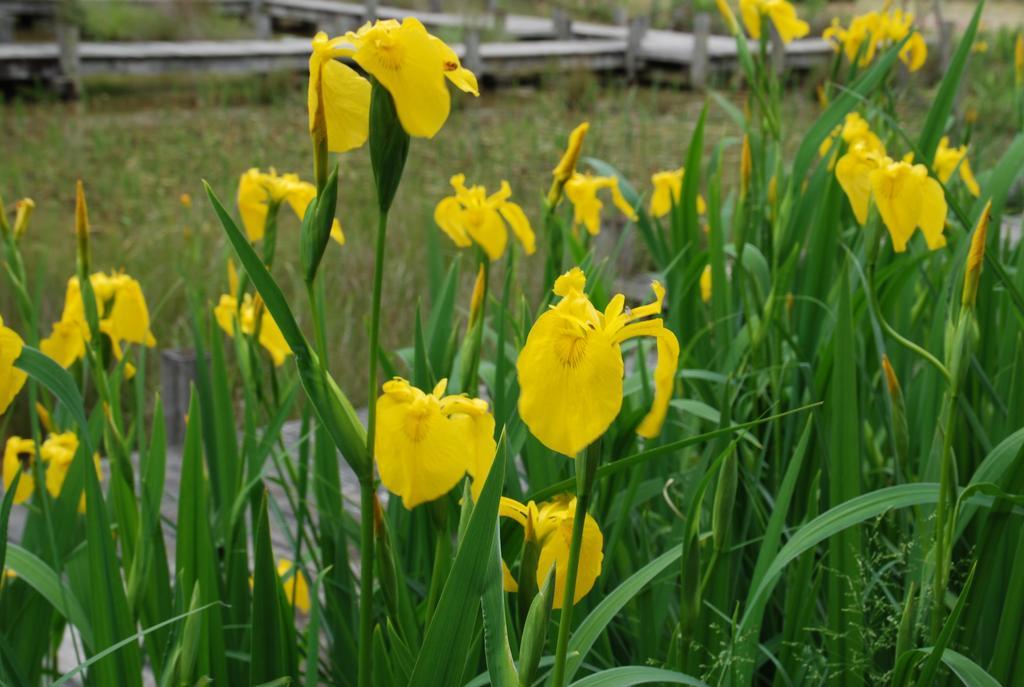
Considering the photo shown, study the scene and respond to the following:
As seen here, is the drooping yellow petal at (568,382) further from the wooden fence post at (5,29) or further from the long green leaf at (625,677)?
the wooden fence post at (5,29)

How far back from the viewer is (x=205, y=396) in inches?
60.4

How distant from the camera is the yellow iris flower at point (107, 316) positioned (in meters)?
1.27

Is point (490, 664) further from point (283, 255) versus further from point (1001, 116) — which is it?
point (1001, 116)

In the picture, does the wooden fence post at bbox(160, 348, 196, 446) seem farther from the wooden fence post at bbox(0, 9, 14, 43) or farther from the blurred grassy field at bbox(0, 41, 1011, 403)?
the wooden fence post at bbox(0, 9, 14, 43)

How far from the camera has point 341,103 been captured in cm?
70

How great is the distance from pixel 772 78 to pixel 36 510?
47.0 inches

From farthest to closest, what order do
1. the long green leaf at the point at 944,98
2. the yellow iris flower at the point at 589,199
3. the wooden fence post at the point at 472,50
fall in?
the wooden fence post at the point at 472,50
the yellow iris flower at the point at 589,199
the long green leaf at the point at 944,98

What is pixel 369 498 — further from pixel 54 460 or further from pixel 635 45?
pixel 635 45

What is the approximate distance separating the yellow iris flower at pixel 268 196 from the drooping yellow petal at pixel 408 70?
1.45 feet

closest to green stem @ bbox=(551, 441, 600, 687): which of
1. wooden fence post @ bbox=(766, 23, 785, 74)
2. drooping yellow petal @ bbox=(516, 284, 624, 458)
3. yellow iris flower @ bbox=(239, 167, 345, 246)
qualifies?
drooping yellow petal @ bbox=(516, 284, 624, 458)

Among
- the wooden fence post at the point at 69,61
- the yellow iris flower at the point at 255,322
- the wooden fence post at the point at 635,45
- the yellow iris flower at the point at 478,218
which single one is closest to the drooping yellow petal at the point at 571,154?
the yellow iris flower at the point at 478,218

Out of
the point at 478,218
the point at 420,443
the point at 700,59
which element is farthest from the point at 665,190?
the point at 700,59

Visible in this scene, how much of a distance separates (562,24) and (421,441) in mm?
12027

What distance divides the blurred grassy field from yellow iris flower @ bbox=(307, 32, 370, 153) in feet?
2.05
